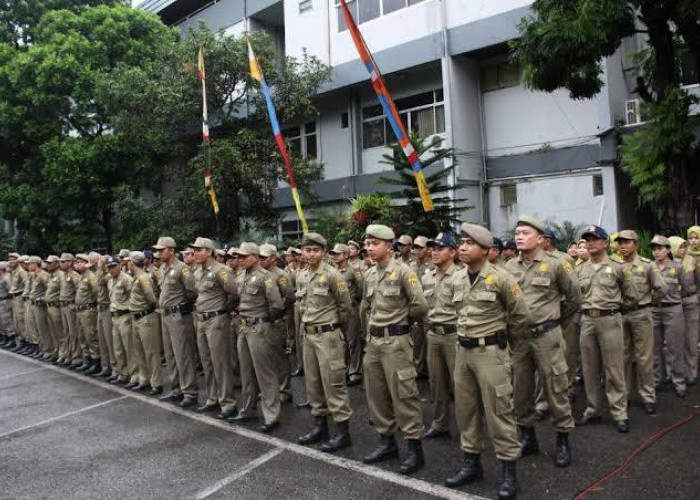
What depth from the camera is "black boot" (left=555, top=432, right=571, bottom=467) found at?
468 cm

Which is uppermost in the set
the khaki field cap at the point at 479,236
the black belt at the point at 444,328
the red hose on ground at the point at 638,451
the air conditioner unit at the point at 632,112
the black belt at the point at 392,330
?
the air conditioner unit at the point at 632,112

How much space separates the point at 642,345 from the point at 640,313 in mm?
336

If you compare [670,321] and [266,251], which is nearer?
[670,321]

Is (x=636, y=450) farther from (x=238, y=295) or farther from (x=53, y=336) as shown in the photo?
(x=53, y=336)

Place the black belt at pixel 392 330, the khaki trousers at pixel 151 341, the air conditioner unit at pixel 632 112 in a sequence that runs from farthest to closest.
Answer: the air conditioner unit at pixel 632 112
the khaki trousers at pixel 151 341
the black belt at pixel 392 330

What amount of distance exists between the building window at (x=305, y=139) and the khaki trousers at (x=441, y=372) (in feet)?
48.3

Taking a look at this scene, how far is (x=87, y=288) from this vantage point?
31.8 feet

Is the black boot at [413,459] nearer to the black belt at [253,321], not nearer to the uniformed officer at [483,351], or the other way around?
the uniformed officer at [483,351]

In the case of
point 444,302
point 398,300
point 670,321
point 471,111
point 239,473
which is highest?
point 471,111

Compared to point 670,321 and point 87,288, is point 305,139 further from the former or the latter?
point 670,321

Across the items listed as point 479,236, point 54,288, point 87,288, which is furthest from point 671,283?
point 54,288

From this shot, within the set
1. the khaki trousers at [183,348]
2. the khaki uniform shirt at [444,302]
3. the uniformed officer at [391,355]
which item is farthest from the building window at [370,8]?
the uniformed officer at [391,355]

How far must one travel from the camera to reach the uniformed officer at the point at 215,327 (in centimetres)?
673

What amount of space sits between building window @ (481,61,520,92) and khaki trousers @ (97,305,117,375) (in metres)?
11.6
